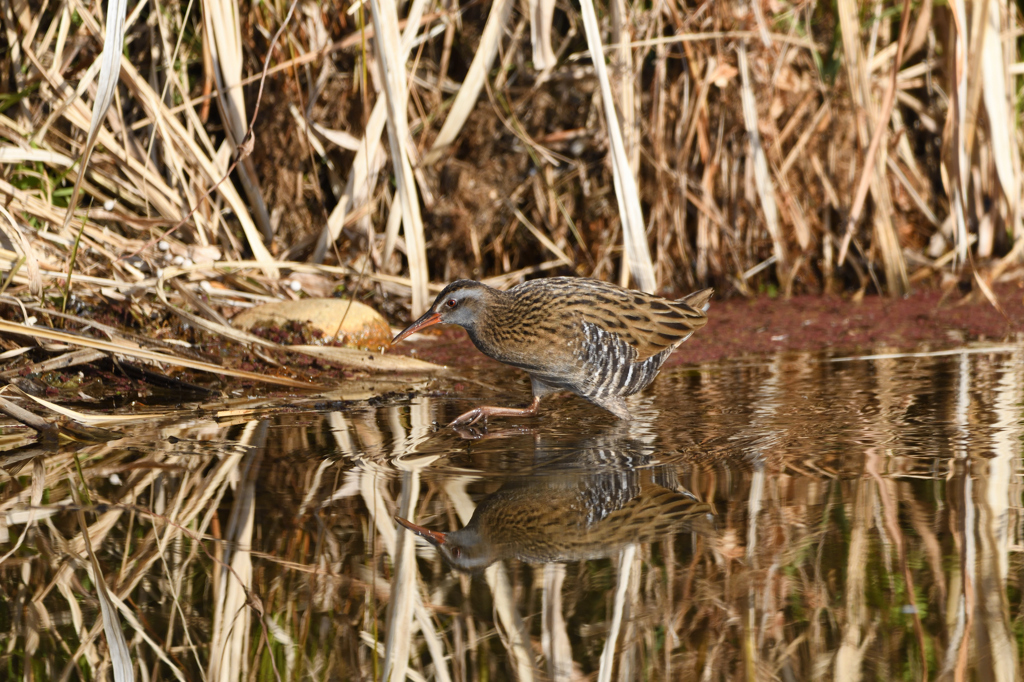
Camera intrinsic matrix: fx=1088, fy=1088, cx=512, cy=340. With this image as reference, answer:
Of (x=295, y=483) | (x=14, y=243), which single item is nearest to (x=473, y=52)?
(x=14, y=243)

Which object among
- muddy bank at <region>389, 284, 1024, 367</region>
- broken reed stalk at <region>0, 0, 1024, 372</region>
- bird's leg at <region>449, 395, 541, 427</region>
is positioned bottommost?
bird's leg at <region>449, 395, 541, 427</region>

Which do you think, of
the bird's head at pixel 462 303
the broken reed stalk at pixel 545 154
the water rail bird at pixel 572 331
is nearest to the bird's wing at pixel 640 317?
the water rail bird at pixel 572 331

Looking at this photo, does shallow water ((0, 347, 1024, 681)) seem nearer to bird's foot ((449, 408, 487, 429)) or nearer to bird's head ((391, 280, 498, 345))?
bird's foot ((449, 408, 487, 429))

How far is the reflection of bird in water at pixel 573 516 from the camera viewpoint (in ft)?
7.86

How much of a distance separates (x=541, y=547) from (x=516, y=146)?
3.78m

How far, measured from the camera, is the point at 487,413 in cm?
374

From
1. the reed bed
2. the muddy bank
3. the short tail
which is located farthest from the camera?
the reed bed

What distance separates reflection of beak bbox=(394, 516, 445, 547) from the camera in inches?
96.7

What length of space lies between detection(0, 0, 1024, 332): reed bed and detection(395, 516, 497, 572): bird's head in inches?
92.8

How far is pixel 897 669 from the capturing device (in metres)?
1.81

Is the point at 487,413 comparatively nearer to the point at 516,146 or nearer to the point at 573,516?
the point at 573,516

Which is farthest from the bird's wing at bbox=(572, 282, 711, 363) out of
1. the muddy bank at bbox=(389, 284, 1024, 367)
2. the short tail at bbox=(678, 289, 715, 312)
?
the muddy bank at bbox=(389, 284, 1024, 367)

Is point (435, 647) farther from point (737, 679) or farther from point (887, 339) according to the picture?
point (887, 339)

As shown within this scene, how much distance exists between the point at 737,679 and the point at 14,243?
3.60 m
